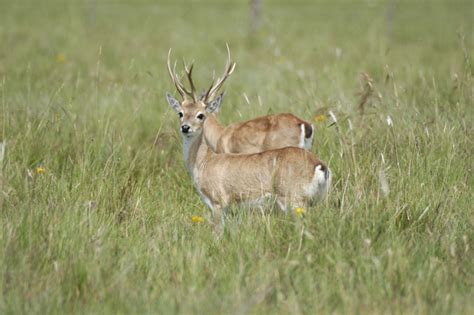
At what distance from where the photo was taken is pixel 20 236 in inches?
173

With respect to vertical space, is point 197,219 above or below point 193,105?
below

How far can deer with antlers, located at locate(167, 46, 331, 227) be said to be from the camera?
540cm

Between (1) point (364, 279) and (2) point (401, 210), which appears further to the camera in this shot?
(2) point (401, 210)

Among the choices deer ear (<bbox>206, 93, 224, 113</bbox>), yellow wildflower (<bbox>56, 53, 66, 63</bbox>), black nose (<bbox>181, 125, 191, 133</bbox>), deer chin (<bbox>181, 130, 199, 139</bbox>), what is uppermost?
deer ear (<bbox>206, 93, 224, 113</bbox>)

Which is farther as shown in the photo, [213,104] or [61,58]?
[61,58]

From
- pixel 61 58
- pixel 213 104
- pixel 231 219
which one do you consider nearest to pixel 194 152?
pixel 213 104

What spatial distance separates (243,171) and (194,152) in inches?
22.5

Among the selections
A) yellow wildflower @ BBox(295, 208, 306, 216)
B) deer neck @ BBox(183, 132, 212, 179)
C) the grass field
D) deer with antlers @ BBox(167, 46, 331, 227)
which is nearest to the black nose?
deer with antlers @ BBox(167, 46, 331, 227)

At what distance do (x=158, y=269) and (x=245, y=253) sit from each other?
52 cm

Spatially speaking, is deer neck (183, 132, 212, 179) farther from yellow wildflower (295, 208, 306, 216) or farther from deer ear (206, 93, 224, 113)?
yellow wildflower (295, 208, 306, 216)

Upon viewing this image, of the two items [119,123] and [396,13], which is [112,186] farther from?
[396,13]

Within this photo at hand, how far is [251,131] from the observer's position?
6.91 meters

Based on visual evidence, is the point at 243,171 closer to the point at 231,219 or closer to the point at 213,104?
the point at 231,219

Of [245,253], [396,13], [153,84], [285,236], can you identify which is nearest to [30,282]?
[245,253]
